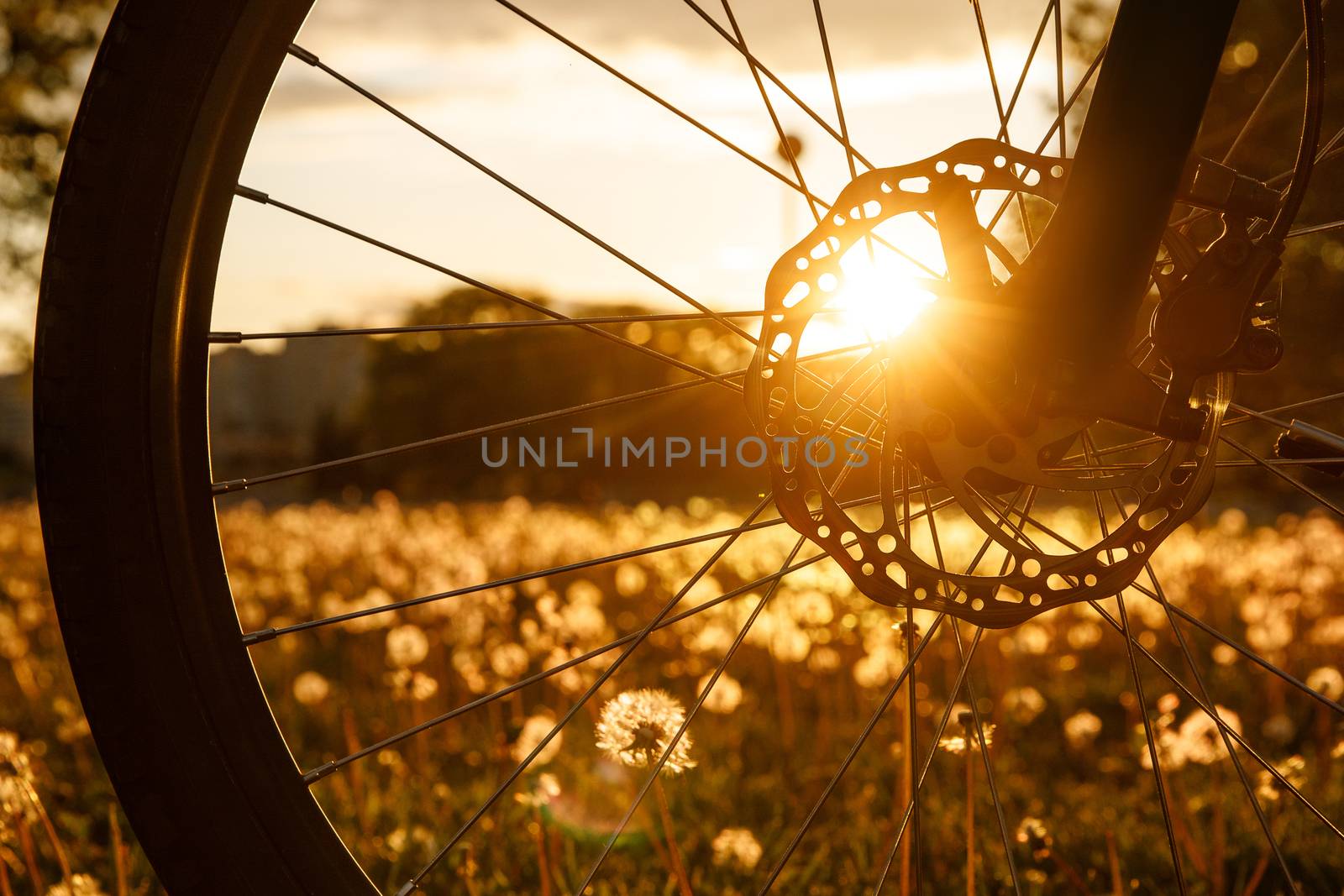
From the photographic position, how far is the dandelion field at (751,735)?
2.16 metres

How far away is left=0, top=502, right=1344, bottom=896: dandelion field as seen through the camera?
7.08ft

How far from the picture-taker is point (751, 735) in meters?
3.16

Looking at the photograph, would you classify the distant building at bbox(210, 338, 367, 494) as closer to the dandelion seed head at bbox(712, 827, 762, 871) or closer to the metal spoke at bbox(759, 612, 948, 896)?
the dandelion seed head at bbox(712, 827, 762, 871)

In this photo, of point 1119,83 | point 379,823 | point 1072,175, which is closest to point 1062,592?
point 1072,175

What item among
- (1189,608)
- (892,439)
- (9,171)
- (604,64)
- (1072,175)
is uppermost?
(9,171)

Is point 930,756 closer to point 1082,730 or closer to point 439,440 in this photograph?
point 439,440

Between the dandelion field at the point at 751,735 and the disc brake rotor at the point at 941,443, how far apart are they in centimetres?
20

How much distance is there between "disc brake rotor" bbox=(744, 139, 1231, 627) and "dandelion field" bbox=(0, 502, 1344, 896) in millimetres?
196

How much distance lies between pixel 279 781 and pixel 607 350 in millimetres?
15721

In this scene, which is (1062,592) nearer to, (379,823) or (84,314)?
(84,314)

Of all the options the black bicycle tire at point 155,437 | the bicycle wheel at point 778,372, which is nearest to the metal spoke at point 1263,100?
the bicycle wheel at point 778,372

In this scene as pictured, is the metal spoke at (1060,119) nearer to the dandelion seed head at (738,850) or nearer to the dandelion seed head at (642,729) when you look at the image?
the dandelion seed head at (642,729)

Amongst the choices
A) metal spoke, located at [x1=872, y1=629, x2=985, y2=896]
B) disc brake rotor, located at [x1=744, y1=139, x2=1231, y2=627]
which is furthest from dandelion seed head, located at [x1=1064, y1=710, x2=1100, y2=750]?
disc brake rotor, located at [x1=744, y1=139, x2=1231, y2=627]

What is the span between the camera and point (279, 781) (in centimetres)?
128
